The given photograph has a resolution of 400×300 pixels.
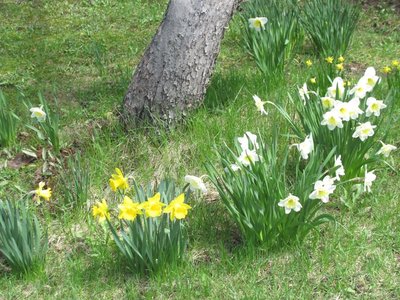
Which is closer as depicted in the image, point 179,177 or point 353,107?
point 353,107

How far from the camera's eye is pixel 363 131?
3061mm

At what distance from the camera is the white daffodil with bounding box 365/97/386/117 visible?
10.2ft

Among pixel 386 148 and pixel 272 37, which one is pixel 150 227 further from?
pixel 272 37

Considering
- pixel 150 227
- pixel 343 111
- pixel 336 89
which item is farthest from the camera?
pixel 336 89

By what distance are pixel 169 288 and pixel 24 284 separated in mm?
679

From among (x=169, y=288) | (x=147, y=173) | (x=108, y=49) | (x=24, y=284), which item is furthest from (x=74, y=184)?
(x=108, y=49)

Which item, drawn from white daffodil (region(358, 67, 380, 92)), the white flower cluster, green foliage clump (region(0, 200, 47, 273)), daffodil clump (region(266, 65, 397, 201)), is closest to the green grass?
green foliage clump (region(0, 200, 47, 273))

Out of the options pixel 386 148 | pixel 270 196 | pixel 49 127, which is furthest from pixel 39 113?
pixel 386 148

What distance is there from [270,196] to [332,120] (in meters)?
0.52

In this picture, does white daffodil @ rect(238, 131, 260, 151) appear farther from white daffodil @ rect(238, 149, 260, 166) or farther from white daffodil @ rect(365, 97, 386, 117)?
white daffodil @ rect(365, 97, 386, 117)

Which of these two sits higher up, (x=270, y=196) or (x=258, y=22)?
(x=258, y=22)

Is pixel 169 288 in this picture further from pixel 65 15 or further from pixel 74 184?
pixel 65 15

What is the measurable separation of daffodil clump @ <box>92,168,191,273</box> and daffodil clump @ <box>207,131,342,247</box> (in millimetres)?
241

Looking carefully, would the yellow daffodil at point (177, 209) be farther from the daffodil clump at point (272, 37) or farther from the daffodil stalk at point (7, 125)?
the daffodil clump at point (272, 37)
